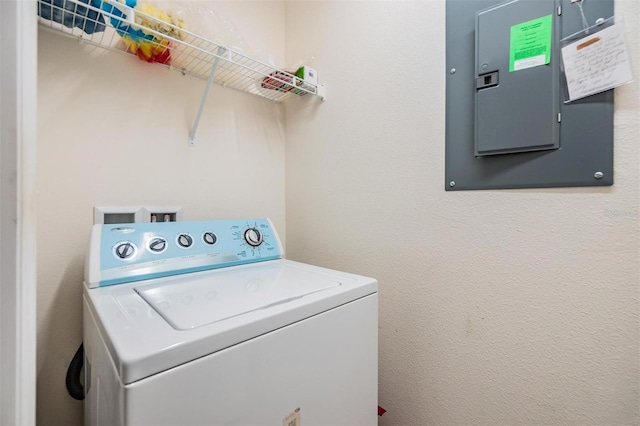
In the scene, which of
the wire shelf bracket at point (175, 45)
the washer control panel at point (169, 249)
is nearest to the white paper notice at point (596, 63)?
the wire shelf bracket at point (175, 45)

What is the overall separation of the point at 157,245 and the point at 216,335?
1.76 ft

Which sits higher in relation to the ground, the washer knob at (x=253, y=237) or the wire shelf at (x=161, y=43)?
the wire shelf at (x=161, y=43)

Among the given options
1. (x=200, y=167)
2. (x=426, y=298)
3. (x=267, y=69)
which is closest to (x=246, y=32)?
(x=267, y=69)

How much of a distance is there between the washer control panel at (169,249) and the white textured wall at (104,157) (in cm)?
20

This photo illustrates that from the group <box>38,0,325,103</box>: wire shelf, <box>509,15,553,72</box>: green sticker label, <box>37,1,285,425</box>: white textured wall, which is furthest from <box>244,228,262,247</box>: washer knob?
<box>509,15,553,72</box>: green sticker label

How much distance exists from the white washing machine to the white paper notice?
2.53 feet

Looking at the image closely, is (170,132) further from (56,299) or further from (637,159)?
(637,159)

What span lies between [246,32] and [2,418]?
156 centimetres

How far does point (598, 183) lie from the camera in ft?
2.28

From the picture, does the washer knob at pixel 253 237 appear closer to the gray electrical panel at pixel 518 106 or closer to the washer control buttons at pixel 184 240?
the washer control buttons at pixel 184 240

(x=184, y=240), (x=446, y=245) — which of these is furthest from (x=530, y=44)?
(x=184, y=240)

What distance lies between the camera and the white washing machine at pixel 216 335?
1.43 feet

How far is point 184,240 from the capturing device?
0.94 meters

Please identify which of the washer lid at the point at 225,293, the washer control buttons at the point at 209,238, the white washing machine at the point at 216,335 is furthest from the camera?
the washer control buttons at the point at 209,238
